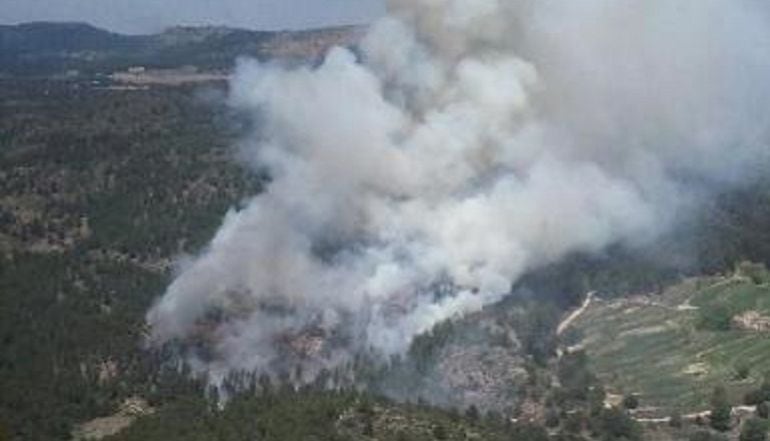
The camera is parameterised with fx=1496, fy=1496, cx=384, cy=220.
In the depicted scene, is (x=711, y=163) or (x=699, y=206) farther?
(x=711, y=163)

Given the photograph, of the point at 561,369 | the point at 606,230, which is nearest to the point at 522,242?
the point at 606,230

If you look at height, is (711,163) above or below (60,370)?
above

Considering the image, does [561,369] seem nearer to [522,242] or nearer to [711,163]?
[522,242]

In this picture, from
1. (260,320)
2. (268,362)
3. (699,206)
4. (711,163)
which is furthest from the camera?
(711,163)

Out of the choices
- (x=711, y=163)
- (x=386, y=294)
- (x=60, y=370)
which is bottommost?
(x=60, y=370)

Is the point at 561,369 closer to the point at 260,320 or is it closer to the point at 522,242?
the point at 522,242

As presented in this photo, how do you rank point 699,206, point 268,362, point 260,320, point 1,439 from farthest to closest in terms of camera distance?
point 699,206 < point 260,320 < point 268,362 < point 1,439
